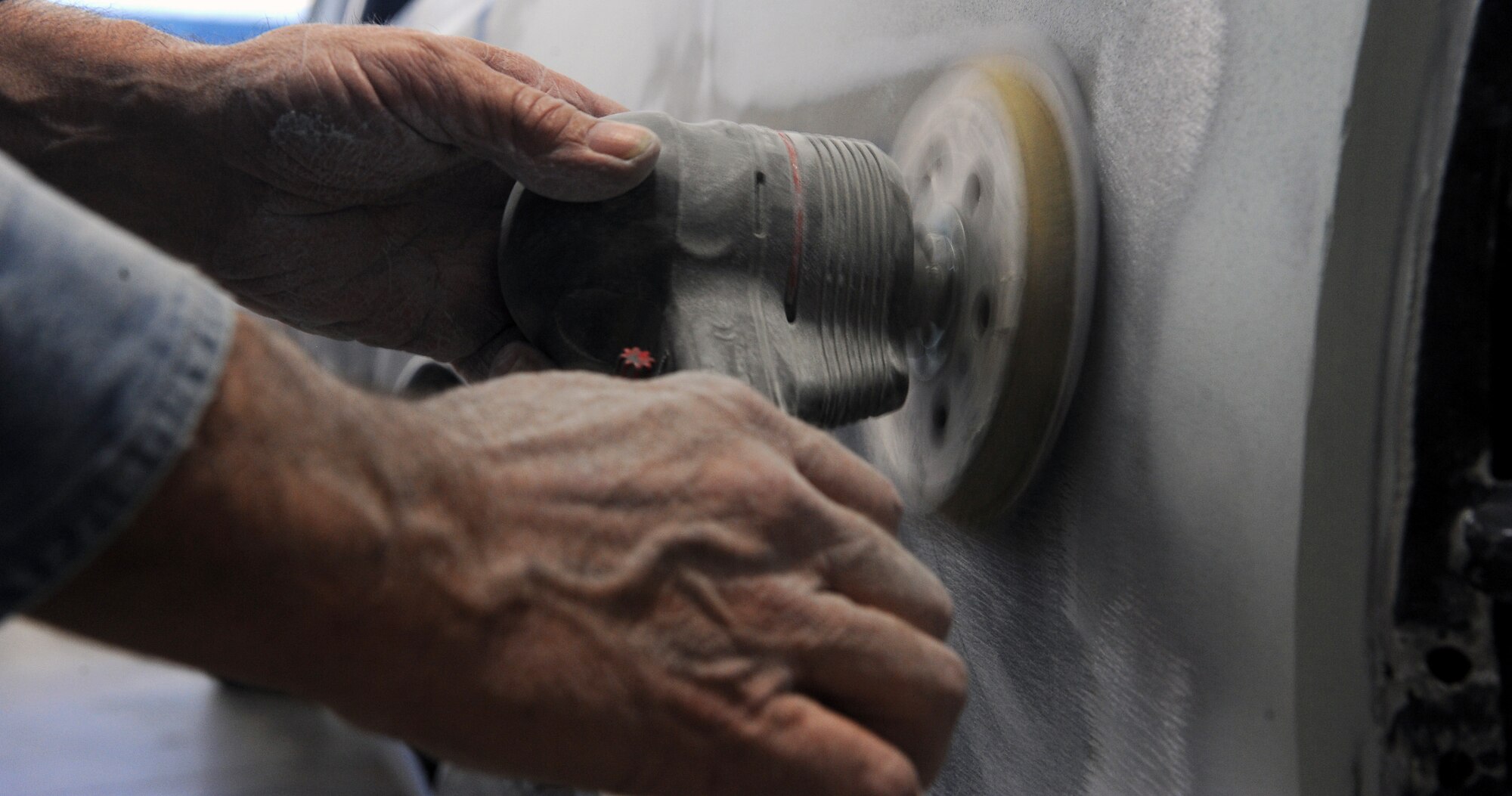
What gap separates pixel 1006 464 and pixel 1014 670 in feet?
0.42

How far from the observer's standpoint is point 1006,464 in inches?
24.7

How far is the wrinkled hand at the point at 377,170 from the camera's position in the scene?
0.70m

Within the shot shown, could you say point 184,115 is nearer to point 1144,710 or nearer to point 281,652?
point 281,652

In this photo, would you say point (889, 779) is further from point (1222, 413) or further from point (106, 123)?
point (106, 123)

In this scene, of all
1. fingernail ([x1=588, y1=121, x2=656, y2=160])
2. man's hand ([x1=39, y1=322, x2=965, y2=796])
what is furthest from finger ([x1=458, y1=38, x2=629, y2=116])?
man's hand ([x1=39, y1=322, x2=965, y2=796])

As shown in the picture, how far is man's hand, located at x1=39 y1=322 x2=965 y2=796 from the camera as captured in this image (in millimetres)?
340

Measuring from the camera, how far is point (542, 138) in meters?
0.64

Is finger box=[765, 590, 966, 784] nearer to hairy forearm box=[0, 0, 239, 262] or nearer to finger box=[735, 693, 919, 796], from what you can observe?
finger box=[735, 693, 919, 796]

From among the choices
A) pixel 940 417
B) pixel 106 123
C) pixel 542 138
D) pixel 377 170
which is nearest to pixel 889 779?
pixel 940 417

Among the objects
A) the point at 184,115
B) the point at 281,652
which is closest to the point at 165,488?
the point at 281,652

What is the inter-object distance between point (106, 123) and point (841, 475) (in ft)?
2.19

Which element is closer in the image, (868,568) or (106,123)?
(868,568)

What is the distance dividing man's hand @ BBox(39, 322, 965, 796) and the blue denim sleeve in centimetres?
1

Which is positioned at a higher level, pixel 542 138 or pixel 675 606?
pixel 542 138
